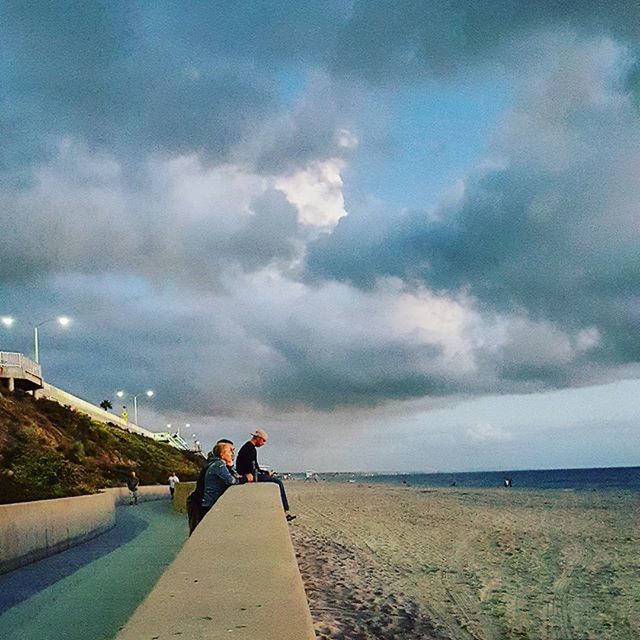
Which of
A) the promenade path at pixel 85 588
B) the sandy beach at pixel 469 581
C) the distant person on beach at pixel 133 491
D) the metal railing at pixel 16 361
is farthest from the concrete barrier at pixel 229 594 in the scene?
the metal railing at pixel 16 361

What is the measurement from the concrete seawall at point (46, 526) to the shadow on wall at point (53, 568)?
0.43 ft

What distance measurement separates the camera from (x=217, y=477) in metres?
8.72

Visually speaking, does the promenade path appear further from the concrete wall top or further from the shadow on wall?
the concrete wall top

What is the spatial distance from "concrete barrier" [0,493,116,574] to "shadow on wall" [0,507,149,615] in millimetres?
134

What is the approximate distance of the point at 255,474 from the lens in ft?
35.1

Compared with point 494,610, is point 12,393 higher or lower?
higher

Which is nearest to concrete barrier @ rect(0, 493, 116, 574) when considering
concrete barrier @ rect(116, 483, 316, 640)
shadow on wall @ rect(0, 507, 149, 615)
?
shadow on wall @ rect(0, 507, 149, 615)

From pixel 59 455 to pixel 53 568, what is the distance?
14660mm

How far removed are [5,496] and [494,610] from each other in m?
8.20

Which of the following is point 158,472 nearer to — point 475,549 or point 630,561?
point 475,549

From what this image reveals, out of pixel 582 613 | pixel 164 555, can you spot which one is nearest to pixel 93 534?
pixel 164 555

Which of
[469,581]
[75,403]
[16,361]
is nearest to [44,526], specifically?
[469,581]

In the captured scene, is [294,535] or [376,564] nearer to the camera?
[376,564]

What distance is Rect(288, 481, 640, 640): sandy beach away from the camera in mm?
9039
